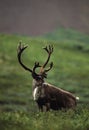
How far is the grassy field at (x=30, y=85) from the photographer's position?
9.58 metres

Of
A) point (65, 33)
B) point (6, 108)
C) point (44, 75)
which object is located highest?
point (65, 33)

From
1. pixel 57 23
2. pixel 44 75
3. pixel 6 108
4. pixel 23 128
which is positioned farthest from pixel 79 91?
pixel 57 23

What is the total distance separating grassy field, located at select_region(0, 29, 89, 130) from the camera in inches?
377

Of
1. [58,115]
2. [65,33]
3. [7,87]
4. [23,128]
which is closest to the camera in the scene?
[23,128]

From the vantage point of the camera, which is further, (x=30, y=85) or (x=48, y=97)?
(x=30, y=85)

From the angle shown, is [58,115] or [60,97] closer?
[58,115]

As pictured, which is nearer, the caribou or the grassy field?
the grassy field

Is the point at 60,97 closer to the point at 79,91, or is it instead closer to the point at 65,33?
the point at 79,91

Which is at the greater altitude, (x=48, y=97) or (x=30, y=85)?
(x=48, y=97)

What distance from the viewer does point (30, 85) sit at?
5722 cm

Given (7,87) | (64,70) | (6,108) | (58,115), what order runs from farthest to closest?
(64,70) → (7,87) → (6,108) → (58,115)

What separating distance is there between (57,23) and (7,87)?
12941 cm

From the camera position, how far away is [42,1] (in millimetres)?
133750

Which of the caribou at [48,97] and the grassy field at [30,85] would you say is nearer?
the grassy field at [30,85]
